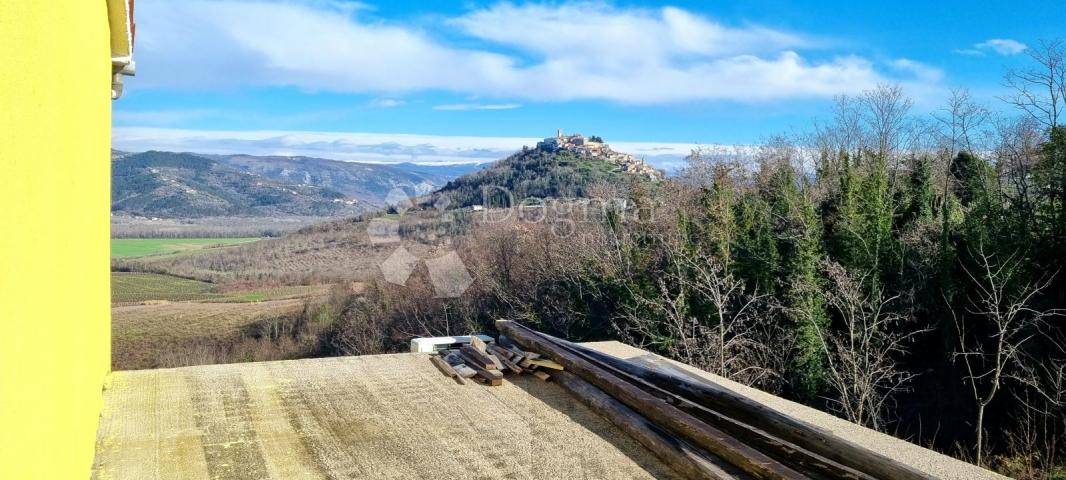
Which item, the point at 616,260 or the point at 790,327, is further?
the point at 616,260

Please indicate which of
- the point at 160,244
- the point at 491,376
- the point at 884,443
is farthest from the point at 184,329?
the point at 884,443

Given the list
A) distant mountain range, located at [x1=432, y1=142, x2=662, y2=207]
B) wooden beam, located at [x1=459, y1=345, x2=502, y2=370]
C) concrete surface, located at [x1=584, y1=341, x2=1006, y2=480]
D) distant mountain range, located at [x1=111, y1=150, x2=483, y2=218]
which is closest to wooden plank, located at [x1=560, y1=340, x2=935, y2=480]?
concrete surface, located at [x1=584, y1=341, x2=1006, y2=480]

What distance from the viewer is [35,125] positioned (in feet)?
6.68

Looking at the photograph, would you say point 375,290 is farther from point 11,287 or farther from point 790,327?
point 11,287

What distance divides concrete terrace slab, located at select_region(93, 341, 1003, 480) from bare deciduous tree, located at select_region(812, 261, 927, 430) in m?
17.9

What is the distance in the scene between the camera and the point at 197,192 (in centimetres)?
6569

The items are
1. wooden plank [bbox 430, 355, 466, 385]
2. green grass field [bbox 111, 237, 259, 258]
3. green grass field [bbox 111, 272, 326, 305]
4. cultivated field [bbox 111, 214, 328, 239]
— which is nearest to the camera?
wooden plank [bbox 430, 355, 466, 385]

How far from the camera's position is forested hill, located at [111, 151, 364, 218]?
6088 cm

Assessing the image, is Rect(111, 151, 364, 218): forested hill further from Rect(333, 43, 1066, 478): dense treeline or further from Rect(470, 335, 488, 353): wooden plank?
Rect(470, 335, 488, 353): wooden plank

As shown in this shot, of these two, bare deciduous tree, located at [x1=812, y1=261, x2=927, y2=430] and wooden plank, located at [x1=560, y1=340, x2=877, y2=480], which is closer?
wooden plank, located at [x1=560, y1=340, x2=877, y2=480]

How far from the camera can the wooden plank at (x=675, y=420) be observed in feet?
10.7

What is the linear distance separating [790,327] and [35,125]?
81.6 ft

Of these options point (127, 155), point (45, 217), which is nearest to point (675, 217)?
point (45, 217)

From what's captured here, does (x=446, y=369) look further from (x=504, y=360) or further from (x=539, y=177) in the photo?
(x=539, y=177)
